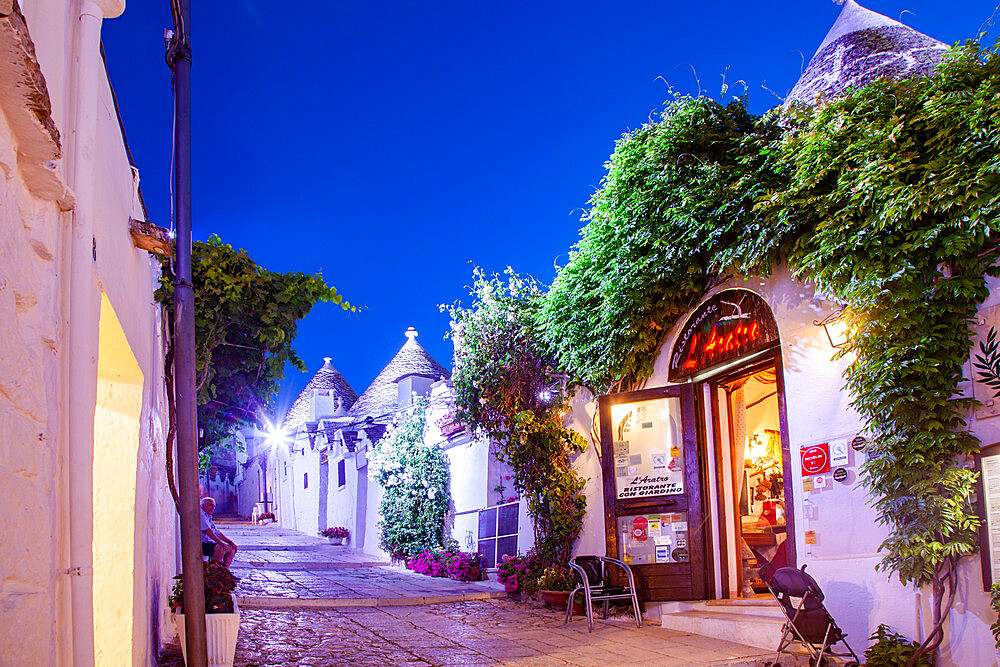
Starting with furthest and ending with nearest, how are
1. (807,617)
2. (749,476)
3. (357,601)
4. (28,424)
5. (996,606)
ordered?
1. (749,476)
2. (357,601)
3. (807,617)
4. (996,606)
5. (28,424)

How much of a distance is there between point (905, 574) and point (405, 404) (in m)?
20.1

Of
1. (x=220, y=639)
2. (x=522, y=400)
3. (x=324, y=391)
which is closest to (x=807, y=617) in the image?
(x=220, y=639)

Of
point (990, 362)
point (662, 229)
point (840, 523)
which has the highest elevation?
point (662, 229)

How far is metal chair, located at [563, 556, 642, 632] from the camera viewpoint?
8.54 meters

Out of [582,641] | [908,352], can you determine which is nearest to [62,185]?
[908,352]

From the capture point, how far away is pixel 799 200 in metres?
6.82

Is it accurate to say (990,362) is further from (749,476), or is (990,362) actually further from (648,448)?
(749,476)

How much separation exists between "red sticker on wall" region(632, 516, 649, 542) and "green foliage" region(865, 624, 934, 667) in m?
3.16

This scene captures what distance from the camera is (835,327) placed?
6828mm

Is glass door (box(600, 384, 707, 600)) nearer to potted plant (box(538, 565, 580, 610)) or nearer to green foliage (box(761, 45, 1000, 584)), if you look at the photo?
potted plant (box(538, 565, 580, 610))

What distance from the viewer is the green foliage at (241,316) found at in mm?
7512

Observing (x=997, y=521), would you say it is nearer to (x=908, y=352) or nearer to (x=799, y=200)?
(x=908, y=352)

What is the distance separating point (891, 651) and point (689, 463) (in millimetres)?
3186

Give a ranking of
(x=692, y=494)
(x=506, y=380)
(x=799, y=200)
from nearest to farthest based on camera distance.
Answer: (x=799, y=200), (x=692, y=494), (x=506, y=380)
